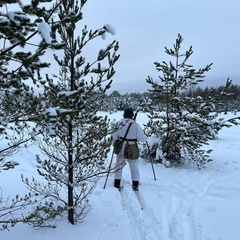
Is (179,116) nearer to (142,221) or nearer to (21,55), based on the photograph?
(142,221)

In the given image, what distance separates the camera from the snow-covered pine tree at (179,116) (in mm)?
8094

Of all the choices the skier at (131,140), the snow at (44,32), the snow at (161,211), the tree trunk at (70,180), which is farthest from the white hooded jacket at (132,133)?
the snow at (44,32)

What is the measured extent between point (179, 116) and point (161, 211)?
4666mm

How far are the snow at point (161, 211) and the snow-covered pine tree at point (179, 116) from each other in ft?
4.22

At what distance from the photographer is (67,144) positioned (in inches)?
153

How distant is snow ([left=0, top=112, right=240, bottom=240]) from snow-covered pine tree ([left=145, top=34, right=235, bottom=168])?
129 cm

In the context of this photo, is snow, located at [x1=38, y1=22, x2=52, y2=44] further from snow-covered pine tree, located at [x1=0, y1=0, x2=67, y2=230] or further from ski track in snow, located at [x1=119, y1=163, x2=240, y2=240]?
ski track in snow, located at [x1=119, y1=163, x2=240, y2=240]

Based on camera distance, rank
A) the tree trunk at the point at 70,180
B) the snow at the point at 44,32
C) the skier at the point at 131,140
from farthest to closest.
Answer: the skier at the point at 131,140
the tree trunk at the point at 70,180
the snow at the point at 44,32

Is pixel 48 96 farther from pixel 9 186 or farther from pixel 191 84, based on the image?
pixel 191 84

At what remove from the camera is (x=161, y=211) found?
16.0 ft

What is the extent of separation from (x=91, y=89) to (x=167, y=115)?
5538 mm

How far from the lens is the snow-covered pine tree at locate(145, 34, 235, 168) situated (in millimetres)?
8094

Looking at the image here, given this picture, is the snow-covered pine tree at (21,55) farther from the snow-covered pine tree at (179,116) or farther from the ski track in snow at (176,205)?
the snow-covered pine tree at (179,116)

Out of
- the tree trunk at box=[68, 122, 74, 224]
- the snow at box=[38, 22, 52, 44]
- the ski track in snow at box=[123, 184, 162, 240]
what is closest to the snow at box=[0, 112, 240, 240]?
the ski track in snow at box=[123, 184, 162, 240]
